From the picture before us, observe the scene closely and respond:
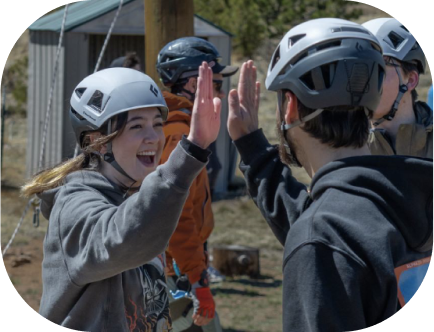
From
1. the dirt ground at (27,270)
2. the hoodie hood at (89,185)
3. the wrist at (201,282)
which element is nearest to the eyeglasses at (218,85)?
Result: the wrist at (201,282)

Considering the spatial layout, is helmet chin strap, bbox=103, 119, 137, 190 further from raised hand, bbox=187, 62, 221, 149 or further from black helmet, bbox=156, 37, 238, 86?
black helmet, bbox=156, 37, 238, 86

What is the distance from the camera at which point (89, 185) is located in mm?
2842

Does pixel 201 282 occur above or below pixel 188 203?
below

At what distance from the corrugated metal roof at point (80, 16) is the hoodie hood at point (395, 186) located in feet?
35.3

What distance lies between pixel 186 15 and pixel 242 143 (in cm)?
300

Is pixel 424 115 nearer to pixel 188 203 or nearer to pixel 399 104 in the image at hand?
pixel 399 104

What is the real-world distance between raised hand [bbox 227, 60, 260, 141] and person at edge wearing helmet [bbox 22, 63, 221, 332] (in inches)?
10.7

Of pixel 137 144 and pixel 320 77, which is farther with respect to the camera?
pixel 137 144

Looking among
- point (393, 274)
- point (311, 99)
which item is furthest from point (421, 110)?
point (393, 274)

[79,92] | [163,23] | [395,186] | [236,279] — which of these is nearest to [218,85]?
[163,23]

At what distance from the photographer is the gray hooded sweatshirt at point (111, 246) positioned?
2396mm

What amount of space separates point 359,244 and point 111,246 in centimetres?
85

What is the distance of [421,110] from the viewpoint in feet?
14.2

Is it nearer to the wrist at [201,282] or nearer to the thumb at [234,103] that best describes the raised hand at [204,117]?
the thumb at [234,103]
